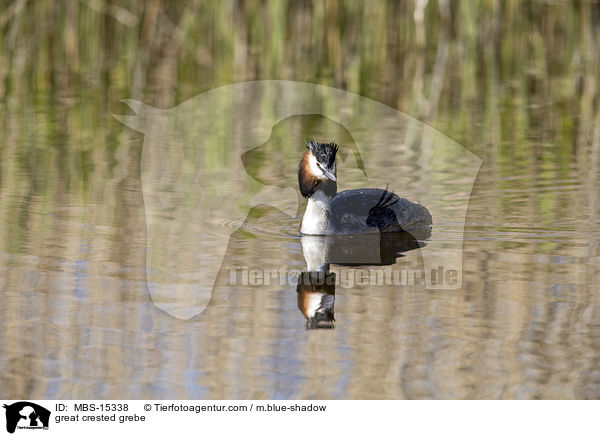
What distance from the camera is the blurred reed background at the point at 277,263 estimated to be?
5496 mm

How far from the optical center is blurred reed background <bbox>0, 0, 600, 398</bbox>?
550 cm

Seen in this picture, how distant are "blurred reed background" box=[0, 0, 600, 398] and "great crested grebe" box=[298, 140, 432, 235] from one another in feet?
1.68

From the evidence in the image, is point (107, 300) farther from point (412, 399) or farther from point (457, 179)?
point (457, 179)

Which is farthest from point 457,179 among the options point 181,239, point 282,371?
point 282,371

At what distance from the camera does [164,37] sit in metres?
18.1

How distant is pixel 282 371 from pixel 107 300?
1.47 m

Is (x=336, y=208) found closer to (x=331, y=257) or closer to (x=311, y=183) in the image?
(x=311, y=183)

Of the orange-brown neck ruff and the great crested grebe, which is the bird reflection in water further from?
the orange-brown neck ruff

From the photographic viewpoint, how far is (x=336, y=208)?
8508 mm
